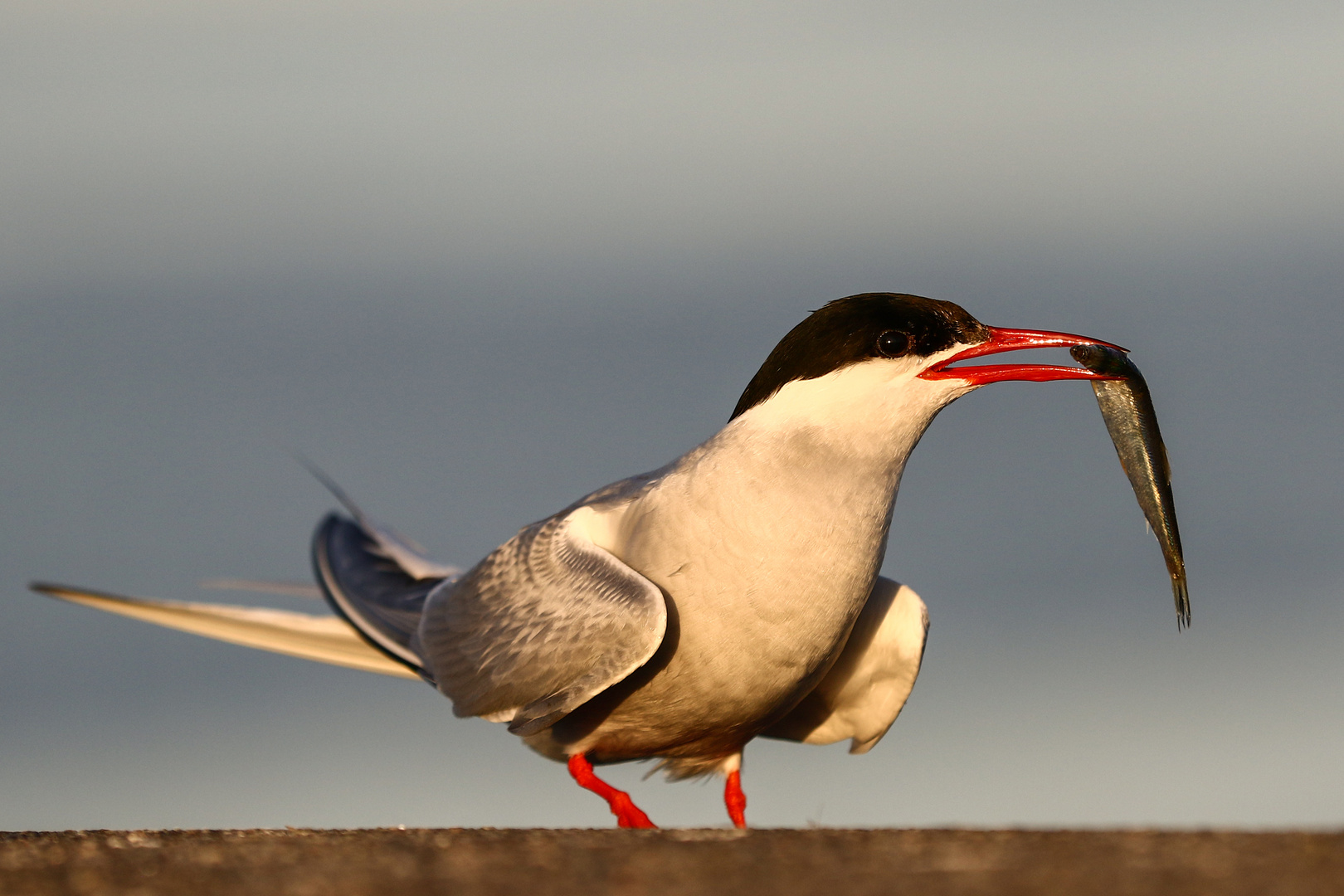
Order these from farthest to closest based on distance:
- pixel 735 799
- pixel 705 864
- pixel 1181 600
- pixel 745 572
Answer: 1. pixel 735 799
2. pixel 1181 600
3. pixel 745 572
4. pixel 705 864

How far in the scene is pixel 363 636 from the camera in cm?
507

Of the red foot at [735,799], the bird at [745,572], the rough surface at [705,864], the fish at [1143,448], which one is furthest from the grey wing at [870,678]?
the rough surface at [705,864]

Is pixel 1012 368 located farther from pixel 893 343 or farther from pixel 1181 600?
pixel 1181 600

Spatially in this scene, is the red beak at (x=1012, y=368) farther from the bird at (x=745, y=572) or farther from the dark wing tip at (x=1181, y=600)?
the dark wing tip at (x=1181, y=600)

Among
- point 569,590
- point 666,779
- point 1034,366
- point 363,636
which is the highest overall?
point 1034,366

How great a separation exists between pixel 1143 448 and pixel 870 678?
109cm

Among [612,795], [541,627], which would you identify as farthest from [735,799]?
[541,627]

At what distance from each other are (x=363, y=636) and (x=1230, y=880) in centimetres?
346

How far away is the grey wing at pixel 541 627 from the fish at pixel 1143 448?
55.7 inches

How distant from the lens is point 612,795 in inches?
160

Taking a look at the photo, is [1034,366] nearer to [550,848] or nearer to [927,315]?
[927,315]

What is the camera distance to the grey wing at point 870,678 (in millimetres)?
4391

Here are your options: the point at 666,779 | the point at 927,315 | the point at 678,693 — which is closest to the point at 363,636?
the point at 666,779

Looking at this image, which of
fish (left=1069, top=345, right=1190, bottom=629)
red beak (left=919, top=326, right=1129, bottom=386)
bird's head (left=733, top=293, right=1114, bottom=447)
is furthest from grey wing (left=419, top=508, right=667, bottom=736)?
fish (left=1069, top=345, right=1190, bottom=629)
